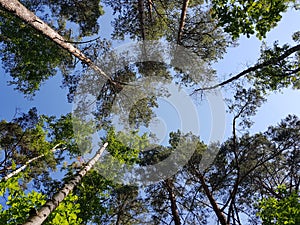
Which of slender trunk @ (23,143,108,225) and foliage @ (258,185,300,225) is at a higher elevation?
foliage @ (258,185,300,225)

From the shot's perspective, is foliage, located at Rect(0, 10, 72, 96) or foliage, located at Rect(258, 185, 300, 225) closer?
foliage, located at Rect(258, 185, 300, 225)

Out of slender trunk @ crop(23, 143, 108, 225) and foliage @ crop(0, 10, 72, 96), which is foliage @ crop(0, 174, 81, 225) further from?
foliage @ crop(0, 10, 72, 96)

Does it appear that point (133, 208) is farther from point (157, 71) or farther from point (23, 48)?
point (23, 48)

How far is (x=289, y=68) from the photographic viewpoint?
7.88 metres

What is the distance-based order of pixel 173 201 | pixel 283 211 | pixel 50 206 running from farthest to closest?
1. pixel 173 201
2. pixel 283 211
3. pixel 50 206

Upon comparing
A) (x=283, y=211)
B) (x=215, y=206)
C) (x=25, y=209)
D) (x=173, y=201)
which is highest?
(x=173, y=201)

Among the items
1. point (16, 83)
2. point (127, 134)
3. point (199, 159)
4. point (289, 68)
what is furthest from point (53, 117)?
point (289, 68)

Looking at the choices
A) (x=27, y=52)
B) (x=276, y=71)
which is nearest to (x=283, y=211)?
(x=276, y=71)

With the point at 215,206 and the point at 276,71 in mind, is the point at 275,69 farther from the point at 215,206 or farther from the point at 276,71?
the point at 215,206

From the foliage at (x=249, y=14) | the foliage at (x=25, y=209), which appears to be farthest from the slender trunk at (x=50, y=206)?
the foliage at (x=249, y=14)

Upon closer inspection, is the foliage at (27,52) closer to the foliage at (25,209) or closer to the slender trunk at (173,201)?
the foliage at (25,209)

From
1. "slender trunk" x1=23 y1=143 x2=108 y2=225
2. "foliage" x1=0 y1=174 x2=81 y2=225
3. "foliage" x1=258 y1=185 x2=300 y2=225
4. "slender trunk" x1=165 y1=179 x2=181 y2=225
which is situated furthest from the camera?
"slender trunk" x1=165 y1=179 x2=181 y2=225

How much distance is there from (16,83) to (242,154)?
1111 cm

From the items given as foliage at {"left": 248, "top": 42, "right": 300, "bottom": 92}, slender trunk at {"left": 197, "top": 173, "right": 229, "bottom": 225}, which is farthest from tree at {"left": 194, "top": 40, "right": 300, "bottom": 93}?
slender trunk at {"left": 197, "top": 173, "right": 229, "bottom": 225}
